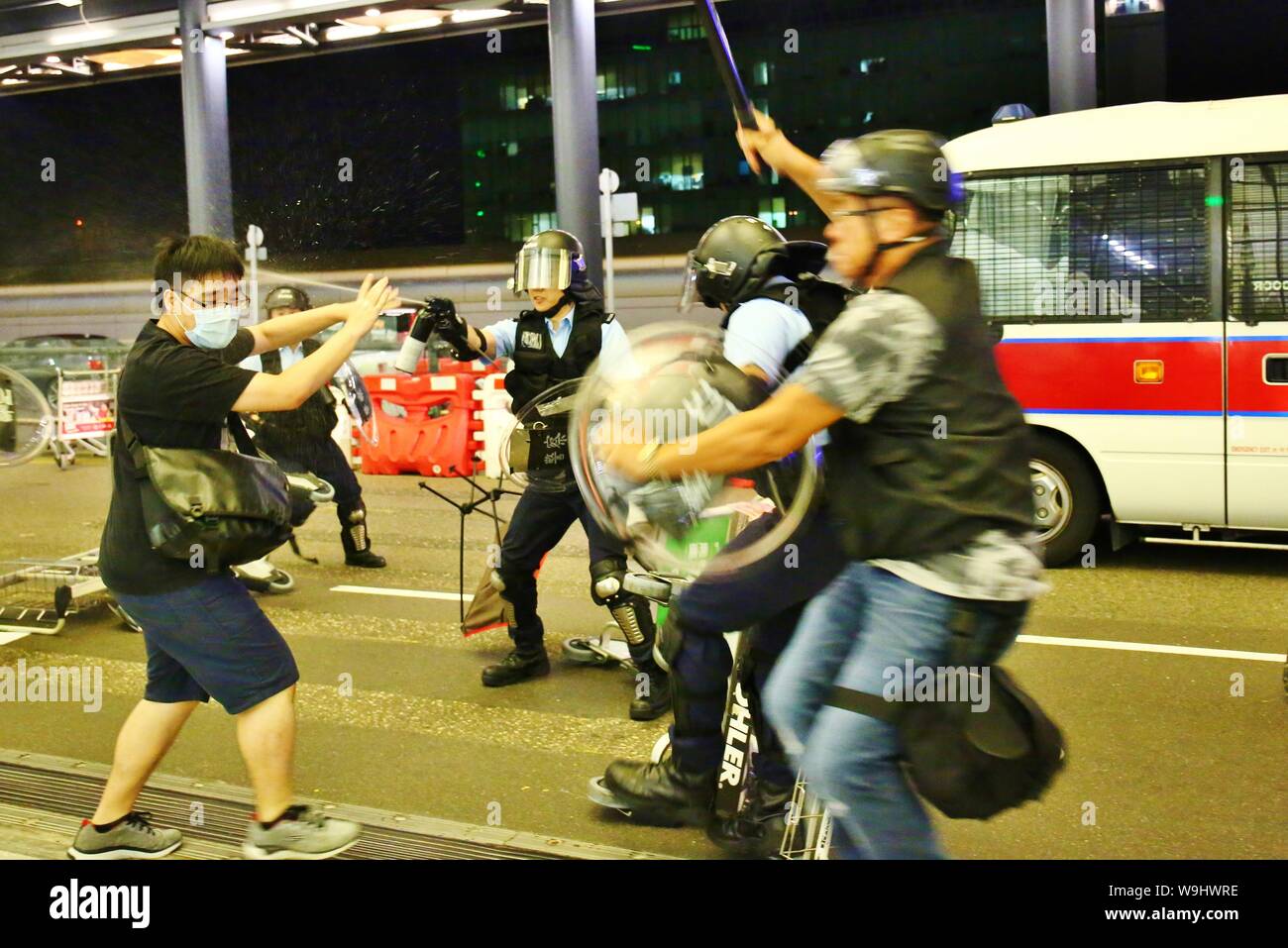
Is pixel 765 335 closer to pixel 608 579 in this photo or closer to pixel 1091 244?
pixel 608 579

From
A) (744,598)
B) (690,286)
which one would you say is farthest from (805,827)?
(690,286)

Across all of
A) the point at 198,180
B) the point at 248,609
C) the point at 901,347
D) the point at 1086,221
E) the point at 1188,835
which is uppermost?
the point at 198,180

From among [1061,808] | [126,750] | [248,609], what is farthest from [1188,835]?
[126,750]

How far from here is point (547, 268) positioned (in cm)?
591

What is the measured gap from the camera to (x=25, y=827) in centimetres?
447

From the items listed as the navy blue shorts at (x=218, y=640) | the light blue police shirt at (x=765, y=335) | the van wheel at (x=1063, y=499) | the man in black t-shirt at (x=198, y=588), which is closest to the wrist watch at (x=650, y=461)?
the light blue police shirt at (x=765, y=335)

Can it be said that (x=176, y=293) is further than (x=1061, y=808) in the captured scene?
No

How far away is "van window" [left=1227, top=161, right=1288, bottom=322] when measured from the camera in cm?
812

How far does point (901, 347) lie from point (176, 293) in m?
2.38

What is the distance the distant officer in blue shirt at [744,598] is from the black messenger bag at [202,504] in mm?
1285

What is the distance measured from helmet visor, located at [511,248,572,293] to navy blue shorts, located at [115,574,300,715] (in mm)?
2364

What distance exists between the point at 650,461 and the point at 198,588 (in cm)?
174

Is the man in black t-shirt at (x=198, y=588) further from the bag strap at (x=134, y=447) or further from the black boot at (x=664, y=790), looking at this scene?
the black boot at (x=664, y=790)
